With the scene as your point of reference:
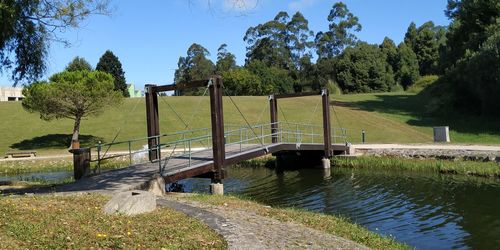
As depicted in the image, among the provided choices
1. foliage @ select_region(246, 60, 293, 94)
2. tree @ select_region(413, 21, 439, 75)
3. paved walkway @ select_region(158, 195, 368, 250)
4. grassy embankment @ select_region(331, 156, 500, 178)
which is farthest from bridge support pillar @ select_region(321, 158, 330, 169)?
tree @ select_region(413, 21, 439, 75)

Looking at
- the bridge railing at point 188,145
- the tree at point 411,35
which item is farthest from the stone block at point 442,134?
the tree at point 411,35

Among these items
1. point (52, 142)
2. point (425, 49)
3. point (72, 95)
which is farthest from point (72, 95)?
point (425, 49)

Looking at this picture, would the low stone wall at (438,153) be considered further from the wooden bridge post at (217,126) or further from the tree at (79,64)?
the tree at (79,64)

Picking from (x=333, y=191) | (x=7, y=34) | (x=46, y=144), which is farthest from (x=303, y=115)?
(x=7, y=34)

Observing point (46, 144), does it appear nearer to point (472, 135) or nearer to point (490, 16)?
point (472, 135)

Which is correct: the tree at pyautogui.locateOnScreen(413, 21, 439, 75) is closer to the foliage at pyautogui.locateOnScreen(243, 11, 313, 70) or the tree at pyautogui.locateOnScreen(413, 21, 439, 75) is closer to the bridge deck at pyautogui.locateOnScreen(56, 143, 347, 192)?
the foliage at pyautogui.locateOnScreen(243, 11, 313, 70)

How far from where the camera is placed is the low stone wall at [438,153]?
973 inches

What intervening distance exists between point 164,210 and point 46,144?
36.1 m

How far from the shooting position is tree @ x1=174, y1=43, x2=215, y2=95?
111 meters

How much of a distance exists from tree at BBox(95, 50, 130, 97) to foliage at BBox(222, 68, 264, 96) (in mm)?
17823

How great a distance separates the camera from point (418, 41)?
10556 cm

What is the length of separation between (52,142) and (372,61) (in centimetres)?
6346

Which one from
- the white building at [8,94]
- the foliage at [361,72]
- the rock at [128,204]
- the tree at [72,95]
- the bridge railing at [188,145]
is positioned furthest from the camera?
the white building at [8,94]

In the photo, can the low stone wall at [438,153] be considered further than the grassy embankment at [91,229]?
Yes
